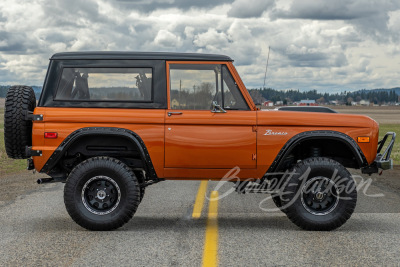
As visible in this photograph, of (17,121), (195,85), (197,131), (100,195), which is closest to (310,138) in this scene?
(197,131)

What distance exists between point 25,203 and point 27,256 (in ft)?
12.2

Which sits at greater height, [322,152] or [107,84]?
[107,84]

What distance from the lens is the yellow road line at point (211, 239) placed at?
5.40m

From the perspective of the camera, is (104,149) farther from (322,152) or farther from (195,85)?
(322,152)

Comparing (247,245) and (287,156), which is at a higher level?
(287,156)

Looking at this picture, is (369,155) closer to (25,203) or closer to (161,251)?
(161,251)

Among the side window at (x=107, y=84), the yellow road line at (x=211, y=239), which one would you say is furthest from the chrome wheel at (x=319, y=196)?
the side window at (x=107, y=84)

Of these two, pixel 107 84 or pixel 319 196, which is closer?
pixel 319 196

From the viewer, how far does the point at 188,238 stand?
21.1 feet

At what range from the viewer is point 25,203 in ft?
30.0

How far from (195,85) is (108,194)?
1719mm

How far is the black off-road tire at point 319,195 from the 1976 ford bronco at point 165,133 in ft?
0.04

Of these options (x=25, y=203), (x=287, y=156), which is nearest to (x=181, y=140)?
→ (x=287, y=156)

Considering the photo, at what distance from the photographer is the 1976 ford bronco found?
22.9 feet
